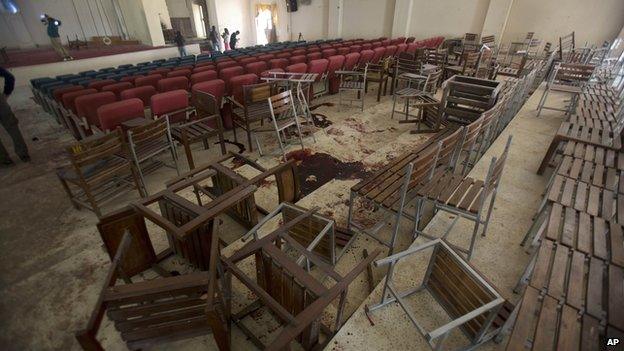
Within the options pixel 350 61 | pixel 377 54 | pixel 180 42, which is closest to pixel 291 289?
pixel 350 61

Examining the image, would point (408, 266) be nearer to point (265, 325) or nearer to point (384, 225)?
point (384, 225)

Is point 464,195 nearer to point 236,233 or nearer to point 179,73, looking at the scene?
point 236,233

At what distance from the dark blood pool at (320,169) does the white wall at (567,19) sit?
9.67 metres

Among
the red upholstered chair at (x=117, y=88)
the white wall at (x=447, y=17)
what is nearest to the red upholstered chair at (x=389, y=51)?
the white wall at (x=447, y=17)

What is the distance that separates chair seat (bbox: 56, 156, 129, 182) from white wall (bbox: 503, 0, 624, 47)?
39.2ft

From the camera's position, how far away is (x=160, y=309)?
1294 millimetres

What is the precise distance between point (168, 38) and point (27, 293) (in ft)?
52.8

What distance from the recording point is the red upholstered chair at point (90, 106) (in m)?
3.37

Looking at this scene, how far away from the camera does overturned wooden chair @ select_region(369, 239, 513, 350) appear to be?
1.21 m

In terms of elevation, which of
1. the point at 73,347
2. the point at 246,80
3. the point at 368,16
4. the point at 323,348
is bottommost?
the point at 73,347

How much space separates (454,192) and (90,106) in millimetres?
4189

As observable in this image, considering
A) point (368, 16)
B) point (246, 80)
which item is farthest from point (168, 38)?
point (246, 80)

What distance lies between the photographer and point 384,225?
262 cm

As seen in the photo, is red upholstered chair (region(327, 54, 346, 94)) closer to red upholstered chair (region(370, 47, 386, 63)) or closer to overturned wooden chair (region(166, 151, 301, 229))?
red upholstered chair (region(370, 47, 386, 63))
